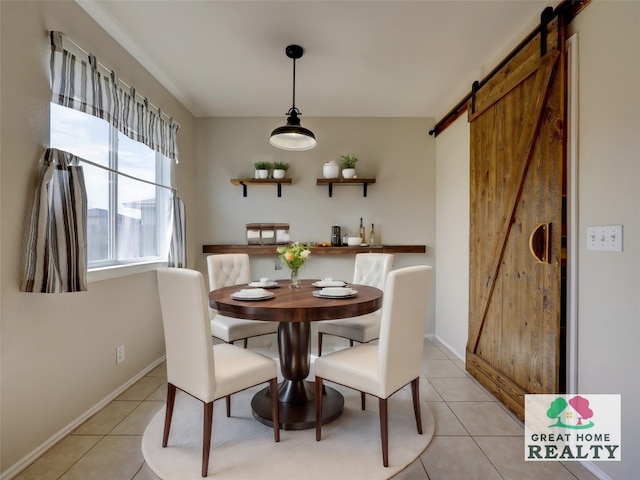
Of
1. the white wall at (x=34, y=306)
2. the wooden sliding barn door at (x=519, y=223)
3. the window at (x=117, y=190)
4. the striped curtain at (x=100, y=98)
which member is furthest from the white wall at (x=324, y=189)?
the white wall at (x=34, y=306)

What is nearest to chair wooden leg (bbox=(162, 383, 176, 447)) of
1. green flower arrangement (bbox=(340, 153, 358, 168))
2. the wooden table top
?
the wooden table top

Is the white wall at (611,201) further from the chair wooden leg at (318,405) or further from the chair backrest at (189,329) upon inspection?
the chair backrest at (189,329)

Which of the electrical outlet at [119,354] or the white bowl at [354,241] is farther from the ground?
the white bowl at [354,241]

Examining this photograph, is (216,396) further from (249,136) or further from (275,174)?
(249,136)

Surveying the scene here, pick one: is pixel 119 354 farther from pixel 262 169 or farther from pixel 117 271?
pixel 262 169

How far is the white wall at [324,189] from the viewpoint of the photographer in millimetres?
3779

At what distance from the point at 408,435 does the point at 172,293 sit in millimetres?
1525

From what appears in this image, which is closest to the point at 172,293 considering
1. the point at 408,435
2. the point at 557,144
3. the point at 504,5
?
the point at 408,435

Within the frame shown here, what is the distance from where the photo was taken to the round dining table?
5.49 feet

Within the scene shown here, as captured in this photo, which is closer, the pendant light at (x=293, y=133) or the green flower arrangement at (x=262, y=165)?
the pendant light at (x=293, y=133)

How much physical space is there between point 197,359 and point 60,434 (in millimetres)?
1053

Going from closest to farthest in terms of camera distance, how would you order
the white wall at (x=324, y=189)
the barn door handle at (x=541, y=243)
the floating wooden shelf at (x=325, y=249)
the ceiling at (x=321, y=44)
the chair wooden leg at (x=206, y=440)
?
the chair wooden leg at (x=206, y=440) < the barn door handle at (x=541, y=243) < the ceiling at (x=321, y=44) < the floating wooden shelf at (x=325, y=249) < the white wall at (x=324, y=189)

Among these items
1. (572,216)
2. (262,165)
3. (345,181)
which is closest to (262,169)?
(262,165)

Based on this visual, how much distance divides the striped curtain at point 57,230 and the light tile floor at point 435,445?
86 cm
